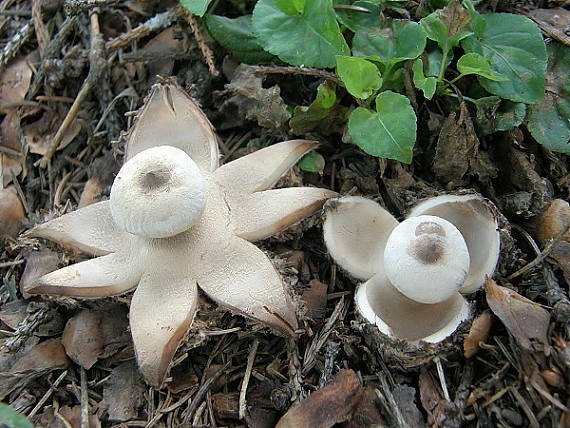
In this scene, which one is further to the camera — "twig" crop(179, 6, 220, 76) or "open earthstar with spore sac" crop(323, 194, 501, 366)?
"twig" crop(179, 6, 220, 76)

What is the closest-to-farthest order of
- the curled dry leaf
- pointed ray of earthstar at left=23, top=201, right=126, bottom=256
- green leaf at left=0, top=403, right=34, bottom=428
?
green leaf at left=0, top=403, right=34, bottom=428 < pointed ray of earthstar at left=23, top=201, right=126, bottom=256 < the curled dry leaf

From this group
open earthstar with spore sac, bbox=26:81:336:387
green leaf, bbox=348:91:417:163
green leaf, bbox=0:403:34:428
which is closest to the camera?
green leaf, bbox=0:403:34:428

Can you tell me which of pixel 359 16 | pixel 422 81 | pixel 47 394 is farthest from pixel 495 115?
pixel 47 394

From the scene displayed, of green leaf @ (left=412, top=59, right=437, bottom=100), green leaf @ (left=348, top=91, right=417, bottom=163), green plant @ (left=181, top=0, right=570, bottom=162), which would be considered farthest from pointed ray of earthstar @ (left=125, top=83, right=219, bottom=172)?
green leaf @ (left=412, top=59, right=437, bottom=100)

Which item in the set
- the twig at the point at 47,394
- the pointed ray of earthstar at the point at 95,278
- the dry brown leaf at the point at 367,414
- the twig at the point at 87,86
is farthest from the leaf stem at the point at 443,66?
the twig at the point at 47,394

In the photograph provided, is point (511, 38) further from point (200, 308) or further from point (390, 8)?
point (200, 308)

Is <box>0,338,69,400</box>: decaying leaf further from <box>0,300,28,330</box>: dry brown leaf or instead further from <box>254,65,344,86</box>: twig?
<box>254,65,344,86</box>: twig

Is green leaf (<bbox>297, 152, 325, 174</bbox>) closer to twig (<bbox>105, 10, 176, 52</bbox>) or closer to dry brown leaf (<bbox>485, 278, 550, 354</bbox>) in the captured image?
dry brown leaf (<bbox>485, 278, 550, 354</bbox>)

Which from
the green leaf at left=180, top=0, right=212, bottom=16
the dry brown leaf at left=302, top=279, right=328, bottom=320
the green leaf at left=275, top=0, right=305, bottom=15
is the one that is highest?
the green leaf at left=180, top=0, right=212, bottom=16

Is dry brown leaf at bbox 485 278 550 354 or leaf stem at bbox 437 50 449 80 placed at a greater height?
leaf stem at bbox 437 50 449 80
